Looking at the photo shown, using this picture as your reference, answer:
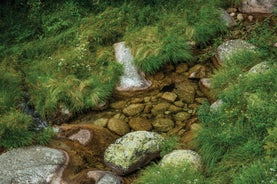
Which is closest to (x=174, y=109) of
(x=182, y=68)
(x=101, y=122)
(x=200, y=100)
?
(x=200, y=100)

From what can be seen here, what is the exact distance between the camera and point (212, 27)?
9578 millimetres

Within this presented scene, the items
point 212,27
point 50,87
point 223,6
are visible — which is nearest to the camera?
point 50,87

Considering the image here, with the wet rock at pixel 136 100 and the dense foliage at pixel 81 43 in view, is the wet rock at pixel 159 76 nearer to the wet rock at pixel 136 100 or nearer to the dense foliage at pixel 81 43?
the dense foliage at pixel 81 43

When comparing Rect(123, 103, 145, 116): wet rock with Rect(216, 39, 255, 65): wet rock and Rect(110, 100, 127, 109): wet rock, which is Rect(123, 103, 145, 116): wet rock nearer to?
Rect(110, 100, 127, 109): wet rock

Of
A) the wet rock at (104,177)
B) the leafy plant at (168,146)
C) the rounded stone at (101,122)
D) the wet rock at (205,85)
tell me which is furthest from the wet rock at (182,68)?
the wet rock at (104,177)

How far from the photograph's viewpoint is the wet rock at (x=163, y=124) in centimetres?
787

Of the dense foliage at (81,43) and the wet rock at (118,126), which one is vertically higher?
the dense foliage at (81,43)

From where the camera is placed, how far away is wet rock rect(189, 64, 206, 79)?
8.90m

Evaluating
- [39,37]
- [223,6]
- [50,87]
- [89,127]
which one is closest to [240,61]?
[223,6]

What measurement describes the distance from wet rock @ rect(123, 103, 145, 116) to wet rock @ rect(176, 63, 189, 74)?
1238mm

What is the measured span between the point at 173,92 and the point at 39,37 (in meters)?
3.62

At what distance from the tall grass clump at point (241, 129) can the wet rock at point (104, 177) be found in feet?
4.60

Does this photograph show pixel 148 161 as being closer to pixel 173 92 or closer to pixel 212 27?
pixel 173 92

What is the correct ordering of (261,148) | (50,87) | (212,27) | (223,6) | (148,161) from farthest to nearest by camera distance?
(223,6) < (212,27) < (50,87) < (148,161) < (261,148)
